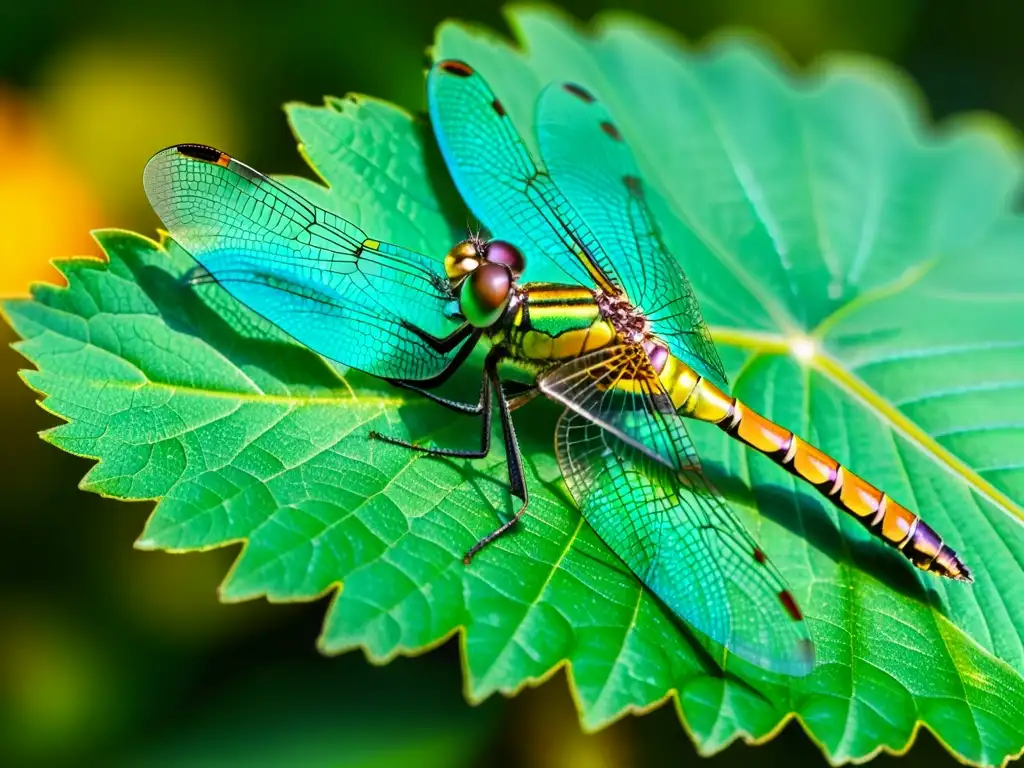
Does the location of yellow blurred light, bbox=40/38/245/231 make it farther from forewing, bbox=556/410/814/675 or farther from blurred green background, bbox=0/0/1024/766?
forewing, bbox=556/410/814/675

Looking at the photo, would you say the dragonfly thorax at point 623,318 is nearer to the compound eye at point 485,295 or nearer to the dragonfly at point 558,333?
the dragonfly at point 558,333

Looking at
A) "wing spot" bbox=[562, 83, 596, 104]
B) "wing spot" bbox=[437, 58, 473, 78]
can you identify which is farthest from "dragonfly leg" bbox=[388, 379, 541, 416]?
"wing spot" bbox=[562, 83, 596, 104]

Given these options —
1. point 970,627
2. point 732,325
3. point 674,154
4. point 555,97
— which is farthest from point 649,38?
point 970,627

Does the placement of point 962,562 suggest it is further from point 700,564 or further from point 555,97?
point 555,97

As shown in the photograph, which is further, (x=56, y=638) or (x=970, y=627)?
(x=56, y=638)

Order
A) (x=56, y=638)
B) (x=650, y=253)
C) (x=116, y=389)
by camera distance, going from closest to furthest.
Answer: (x=116, y=389) → (x=650, y=253) → (x=56, y=638)

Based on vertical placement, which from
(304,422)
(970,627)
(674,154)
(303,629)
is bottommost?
(303,629)

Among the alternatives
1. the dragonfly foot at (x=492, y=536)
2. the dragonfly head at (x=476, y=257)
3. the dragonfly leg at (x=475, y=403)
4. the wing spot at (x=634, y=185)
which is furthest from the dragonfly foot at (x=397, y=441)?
the wing spot at (x=634, y=185)

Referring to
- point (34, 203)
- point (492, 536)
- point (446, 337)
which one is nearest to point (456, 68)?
point (446, 337)

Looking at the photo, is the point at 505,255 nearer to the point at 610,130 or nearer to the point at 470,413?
the point at 470,413
